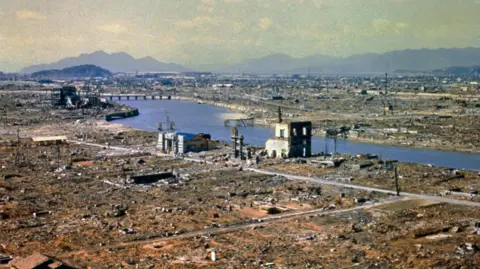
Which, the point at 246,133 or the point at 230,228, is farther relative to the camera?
the point at 246,133

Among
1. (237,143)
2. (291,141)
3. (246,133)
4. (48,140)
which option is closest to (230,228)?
(291,141)

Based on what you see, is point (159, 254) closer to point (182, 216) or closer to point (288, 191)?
point (182, 216)

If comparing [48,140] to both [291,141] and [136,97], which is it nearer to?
[291,141]

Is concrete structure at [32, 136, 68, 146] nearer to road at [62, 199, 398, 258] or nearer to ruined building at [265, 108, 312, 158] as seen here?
ruined building at [265, 108, 312, 158]

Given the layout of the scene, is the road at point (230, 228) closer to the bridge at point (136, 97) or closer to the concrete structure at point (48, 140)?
the concrete structure at point (48, 140)

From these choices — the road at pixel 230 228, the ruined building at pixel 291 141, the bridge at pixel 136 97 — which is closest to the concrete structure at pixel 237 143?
the ruined building at pixel 291 141

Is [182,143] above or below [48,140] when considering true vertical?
above

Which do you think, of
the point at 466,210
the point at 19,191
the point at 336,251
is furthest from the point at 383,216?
the point at 19,191
